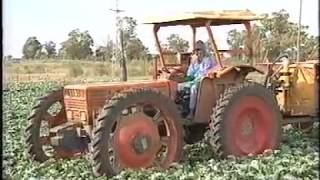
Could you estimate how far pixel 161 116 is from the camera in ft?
11.9

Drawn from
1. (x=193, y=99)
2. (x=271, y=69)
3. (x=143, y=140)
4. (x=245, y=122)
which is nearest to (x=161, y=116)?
(x=143, y=140)

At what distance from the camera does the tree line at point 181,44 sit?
12.5 feet

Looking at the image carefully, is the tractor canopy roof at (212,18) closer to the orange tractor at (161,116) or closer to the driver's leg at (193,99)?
the orange tractor at (161,116)

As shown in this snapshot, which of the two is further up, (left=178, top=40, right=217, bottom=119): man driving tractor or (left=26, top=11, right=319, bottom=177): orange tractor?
(left=178, top=40, right=217, bottom=119): man driving tractor

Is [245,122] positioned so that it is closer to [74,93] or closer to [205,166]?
[205,166]

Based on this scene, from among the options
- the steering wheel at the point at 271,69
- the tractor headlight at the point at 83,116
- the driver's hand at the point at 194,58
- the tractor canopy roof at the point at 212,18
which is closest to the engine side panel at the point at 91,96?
the tractor headlight at the point at 83,116

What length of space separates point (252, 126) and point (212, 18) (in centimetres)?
77

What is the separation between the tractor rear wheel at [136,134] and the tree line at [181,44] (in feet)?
1.86

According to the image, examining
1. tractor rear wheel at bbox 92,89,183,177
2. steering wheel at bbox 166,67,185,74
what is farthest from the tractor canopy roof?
tractor rear wheel at bbox 92,89,183,177

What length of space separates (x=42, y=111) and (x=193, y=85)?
97 cm

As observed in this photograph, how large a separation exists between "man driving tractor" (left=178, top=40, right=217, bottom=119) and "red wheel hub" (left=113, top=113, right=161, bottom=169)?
14.9 inches

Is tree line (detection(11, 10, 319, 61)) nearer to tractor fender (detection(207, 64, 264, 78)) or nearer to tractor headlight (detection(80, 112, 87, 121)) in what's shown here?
tractor fender (detection(207, 64, 264, 78))

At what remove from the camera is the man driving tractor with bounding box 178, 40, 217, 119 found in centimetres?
389

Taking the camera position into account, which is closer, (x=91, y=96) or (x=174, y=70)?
(x=91, y=96)
